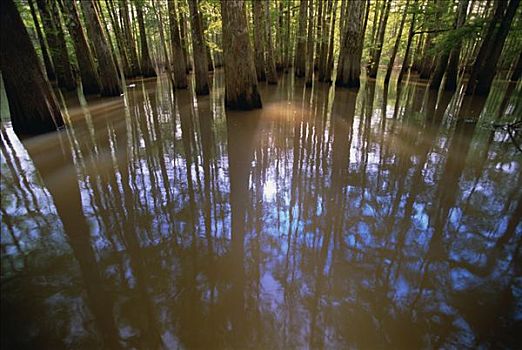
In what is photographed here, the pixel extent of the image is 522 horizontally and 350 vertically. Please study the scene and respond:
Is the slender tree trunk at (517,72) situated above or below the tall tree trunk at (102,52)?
below

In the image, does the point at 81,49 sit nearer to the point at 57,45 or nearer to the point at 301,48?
the point at 57,45

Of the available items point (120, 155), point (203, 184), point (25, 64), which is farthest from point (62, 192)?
point (25, 64)

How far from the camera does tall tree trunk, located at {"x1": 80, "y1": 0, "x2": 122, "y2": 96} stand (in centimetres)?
909

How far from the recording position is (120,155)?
191 inches

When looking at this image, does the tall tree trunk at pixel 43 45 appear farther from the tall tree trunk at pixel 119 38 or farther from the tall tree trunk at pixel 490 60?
the tall tree trunk at pixel 490 60

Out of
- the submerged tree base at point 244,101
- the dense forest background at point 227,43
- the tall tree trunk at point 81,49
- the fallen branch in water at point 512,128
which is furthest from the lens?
the tall tree trunk at point 81,49

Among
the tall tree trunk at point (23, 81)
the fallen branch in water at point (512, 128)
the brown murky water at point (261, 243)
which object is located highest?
the tall tree trunk at point (23, 81)

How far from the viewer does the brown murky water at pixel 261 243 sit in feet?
6.05

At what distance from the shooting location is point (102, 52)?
973 centimetres

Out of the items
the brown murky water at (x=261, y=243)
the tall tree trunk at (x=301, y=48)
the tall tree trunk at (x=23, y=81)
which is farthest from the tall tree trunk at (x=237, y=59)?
the tall tree trunk at (x=301, y=48)

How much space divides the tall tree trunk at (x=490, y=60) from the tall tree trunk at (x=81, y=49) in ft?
44.9

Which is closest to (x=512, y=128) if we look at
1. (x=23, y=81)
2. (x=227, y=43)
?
(x=227, y=43)

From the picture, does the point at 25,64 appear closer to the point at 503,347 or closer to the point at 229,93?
the point at 229,93

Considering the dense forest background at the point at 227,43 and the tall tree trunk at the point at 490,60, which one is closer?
the dense forest background at the point at 227,43
